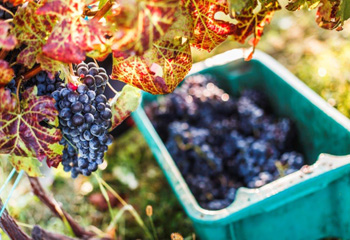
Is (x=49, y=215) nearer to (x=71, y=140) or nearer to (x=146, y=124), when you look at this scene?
(x=146, y=124)

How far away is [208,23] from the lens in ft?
1.81

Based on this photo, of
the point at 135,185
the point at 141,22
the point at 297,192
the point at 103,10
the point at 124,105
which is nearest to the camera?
the point at 141,22

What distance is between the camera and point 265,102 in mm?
1548

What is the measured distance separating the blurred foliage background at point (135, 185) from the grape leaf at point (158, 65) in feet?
2.77

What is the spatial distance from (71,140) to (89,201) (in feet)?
3.30

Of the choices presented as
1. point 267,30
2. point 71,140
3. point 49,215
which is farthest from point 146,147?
point 71,140

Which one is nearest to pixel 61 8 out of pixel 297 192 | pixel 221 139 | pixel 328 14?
pixel 328 14

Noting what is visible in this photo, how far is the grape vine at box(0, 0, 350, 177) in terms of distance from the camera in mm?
450

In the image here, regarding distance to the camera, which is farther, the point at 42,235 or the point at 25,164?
the point at 42,235

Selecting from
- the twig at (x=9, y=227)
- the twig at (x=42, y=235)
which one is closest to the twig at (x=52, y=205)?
the twig at (x=42, y=235)

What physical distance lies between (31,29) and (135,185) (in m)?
1.16

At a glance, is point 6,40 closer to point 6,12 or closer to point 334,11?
point 6,12

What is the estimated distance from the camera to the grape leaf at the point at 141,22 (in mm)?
403

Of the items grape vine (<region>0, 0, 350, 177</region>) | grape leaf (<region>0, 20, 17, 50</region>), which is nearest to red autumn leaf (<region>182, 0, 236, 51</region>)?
grape vine (<region>0, 0, 350, 177</region>)
